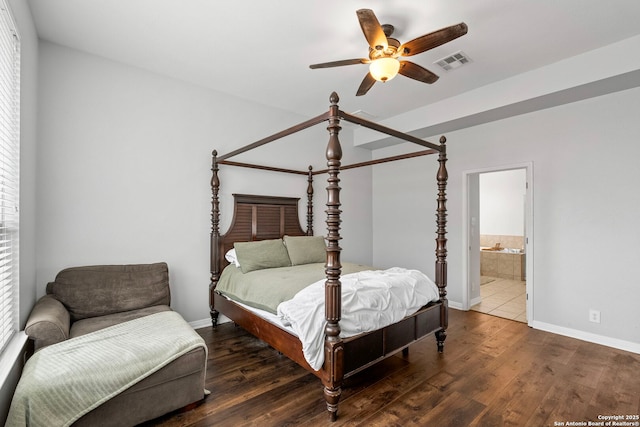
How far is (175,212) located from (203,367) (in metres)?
1.91

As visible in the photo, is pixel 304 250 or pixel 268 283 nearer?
pixel 268 283

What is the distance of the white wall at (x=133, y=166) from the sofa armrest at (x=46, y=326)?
2.24 feet

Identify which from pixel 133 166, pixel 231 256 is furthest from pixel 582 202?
pixel 133 166

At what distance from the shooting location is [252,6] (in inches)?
88.8

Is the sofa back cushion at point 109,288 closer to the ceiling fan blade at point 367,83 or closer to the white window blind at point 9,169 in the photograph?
the white window blind at point 9,169

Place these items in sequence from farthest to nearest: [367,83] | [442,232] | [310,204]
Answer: [310,204] → [442,232] → [367,83]

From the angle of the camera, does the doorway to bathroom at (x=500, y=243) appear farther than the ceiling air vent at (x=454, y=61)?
Yes

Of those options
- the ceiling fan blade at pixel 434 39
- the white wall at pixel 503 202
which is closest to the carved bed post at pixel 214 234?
the ceiling fan blade at pixel 434 39

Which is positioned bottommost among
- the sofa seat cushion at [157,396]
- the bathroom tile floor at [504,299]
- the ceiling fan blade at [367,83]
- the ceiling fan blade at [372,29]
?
the bathroom tile floor at [504,299]

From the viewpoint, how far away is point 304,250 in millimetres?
3854

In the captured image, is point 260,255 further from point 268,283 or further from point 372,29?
point 372,29

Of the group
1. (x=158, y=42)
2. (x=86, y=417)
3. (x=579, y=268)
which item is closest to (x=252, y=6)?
(x=158, y=42)

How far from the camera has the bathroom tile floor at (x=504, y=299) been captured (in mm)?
4184

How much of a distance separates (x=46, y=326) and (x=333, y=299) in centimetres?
193
